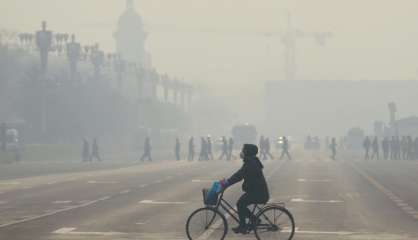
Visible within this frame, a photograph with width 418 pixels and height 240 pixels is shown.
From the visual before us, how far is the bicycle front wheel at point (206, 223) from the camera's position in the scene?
16.4 meters

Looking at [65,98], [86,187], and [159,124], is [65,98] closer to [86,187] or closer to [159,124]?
[159,124]

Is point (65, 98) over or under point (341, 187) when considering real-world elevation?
over

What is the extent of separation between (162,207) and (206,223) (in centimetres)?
947

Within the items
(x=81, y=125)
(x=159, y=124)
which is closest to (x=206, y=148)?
(x=81, y=125)

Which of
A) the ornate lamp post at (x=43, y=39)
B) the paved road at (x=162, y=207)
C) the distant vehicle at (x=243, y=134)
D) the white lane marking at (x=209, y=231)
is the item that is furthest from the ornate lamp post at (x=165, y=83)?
the white lane marking at (x=209, y=231)

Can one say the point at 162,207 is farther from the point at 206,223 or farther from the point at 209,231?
the point at 206,223

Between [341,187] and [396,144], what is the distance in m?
48.4

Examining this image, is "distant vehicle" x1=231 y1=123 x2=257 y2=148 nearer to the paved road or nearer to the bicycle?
the paved road

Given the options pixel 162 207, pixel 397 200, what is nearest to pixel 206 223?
pixel 162 207

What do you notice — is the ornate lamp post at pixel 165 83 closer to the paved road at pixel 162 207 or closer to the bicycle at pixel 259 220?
the paved road at pixel 162 207

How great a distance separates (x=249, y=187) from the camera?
641 inches

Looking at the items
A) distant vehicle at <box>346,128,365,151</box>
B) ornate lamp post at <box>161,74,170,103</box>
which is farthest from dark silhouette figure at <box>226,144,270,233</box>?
ornate lamp post at <box>161,74,170,103</box>

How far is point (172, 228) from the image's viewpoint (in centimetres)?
1998

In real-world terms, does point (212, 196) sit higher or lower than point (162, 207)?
higher
